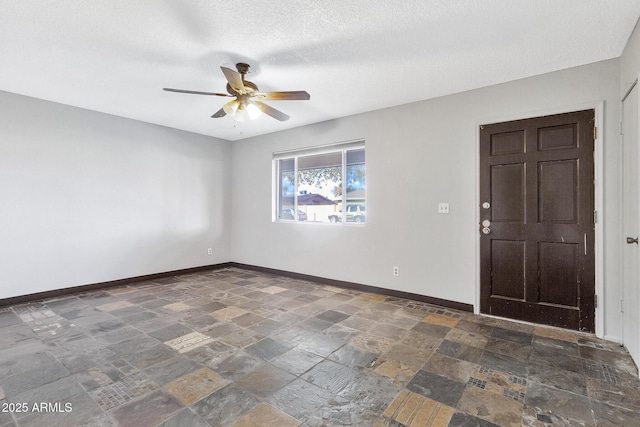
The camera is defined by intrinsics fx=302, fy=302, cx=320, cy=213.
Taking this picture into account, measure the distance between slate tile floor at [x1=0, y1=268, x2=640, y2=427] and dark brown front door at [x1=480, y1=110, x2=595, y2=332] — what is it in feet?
0.91

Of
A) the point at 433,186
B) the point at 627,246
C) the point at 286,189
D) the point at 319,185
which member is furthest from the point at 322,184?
the point at 627,246

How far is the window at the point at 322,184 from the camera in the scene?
177 inches

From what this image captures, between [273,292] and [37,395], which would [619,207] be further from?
[37,395]

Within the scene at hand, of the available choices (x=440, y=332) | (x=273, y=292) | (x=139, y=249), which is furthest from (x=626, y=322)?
(x=139, y=249)

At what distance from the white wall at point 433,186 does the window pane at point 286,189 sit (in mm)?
518

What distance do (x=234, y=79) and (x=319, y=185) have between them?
260 centimetres

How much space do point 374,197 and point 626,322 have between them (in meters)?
2.70

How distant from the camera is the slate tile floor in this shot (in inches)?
69.0

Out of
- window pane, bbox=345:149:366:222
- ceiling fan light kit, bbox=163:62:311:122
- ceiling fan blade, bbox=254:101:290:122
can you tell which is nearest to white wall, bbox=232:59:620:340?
window pane, bbox=345:149:366:222

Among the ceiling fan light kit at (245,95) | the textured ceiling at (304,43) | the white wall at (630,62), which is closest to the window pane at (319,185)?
the textured ceiling at (304,43)

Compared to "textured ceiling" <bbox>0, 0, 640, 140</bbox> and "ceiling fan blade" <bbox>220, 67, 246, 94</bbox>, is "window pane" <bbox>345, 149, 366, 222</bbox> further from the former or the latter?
"ceiling fan blade" <bbox>220, 67, 246, 94</bbox>

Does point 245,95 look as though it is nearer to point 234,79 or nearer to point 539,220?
point 234,79

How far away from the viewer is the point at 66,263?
4.08 meters

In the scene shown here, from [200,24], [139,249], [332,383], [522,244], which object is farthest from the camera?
[139,249]
